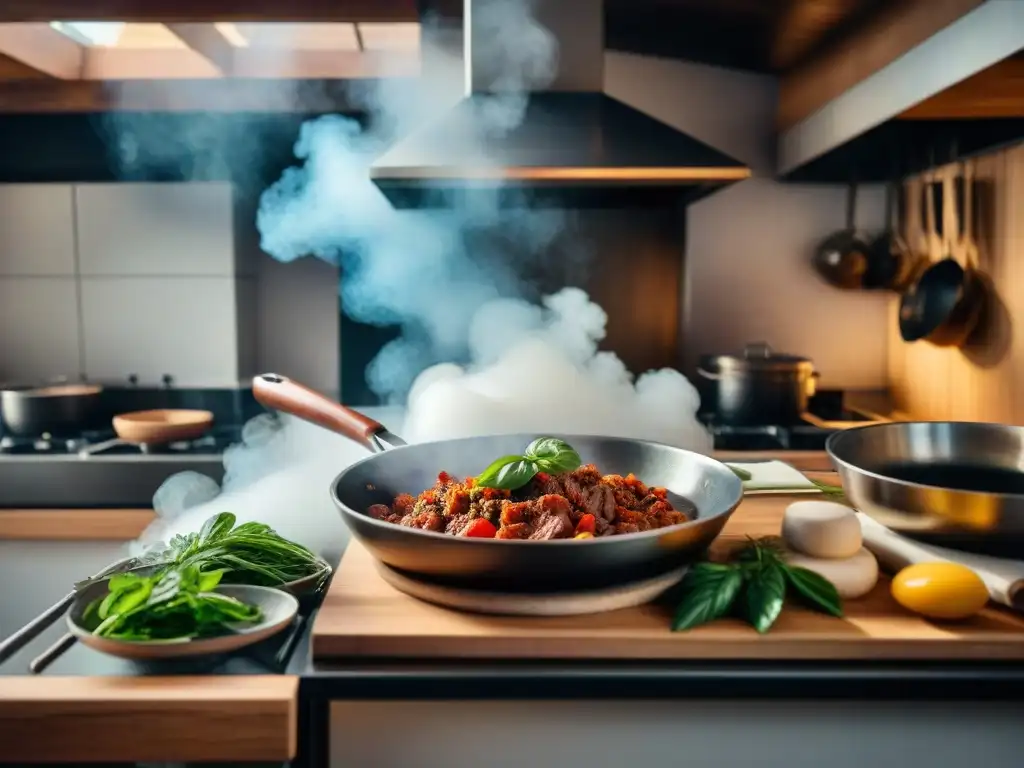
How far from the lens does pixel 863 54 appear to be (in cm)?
229

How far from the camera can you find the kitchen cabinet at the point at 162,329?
9.48ft

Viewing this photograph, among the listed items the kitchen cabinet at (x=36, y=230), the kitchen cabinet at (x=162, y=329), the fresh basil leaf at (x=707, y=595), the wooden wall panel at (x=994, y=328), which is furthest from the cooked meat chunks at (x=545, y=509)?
the kitchen cabinet at (x=36, y=230)

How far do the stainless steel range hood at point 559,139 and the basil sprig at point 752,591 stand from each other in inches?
42.2

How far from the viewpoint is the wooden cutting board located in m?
0.80

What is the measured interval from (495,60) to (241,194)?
1.47 meters

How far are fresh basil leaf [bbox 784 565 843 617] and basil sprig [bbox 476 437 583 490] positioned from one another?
0.94 ft

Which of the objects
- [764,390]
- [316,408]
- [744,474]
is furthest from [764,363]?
[316,408]

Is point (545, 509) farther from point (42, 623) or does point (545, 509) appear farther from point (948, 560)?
point (42, 623)

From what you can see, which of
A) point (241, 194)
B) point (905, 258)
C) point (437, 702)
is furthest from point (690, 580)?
point (241, 194)

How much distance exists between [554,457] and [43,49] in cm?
257

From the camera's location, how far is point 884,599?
91 cm

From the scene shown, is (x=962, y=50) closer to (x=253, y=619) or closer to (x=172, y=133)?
(x=253, y=619)

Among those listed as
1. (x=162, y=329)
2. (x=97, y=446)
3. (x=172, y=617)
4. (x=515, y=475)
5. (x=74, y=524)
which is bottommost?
(x=74, y=524)

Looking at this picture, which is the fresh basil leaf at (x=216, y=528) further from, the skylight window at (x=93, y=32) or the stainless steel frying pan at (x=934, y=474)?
the skylight window at (x=93, y=32)
